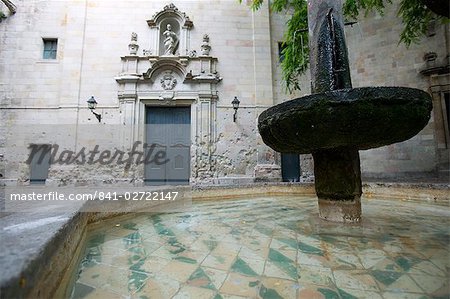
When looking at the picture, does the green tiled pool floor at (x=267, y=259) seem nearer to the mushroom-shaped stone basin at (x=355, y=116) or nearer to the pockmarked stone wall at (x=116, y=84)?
the mushroom-shaped stone basin at (x=355, y=116)

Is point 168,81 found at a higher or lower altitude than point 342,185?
higher

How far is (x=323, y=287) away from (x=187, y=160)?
261 inches

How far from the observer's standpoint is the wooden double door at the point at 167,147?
748cm

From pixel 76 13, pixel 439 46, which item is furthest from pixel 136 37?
pixel 439 46

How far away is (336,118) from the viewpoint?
171 cm

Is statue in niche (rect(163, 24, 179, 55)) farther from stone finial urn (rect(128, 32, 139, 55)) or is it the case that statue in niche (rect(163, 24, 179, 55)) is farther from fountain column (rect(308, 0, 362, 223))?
fountain column (rect(308, 0, 362, 223))

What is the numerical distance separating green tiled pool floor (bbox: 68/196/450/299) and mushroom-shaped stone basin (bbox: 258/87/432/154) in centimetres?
85

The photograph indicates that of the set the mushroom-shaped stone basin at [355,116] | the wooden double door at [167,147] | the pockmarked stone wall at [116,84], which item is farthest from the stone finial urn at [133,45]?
the mushroom-shaped stone basin at [355,116]

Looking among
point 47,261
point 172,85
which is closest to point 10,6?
point 172,85

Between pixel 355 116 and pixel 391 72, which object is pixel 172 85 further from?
pixel 391 72

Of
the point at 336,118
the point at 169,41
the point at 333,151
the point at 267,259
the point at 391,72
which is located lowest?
the point at 267,259

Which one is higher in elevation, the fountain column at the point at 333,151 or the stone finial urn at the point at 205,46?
the stone finial urn at the point at 205,46

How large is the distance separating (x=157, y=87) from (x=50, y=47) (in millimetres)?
4102

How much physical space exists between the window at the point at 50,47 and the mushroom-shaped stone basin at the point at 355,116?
9.19 meters
